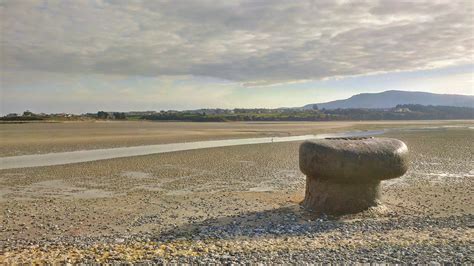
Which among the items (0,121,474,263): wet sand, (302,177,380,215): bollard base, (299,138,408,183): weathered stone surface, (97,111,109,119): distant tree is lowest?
(0,121,474,263): wet sand

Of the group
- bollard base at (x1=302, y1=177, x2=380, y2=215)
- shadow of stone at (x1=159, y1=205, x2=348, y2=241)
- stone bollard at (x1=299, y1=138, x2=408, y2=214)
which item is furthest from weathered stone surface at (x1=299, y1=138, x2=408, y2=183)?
shadow of stone at (x1=159, y1=205, x2=348, y2=241)

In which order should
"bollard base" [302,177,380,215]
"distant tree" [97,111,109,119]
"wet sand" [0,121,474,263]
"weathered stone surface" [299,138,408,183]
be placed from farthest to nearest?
"distant tree" [97,111,109,119], "bollard base" [302,177,380,215], "weathered stone surface" [299,138,408,183], "wet sand" [0,121,474,263]

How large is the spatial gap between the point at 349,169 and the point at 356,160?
10.6 inches

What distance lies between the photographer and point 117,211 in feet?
36.3

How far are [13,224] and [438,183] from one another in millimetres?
14730

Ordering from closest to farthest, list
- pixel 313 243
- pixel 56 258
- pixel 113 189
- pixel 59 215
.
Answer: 1. pixel 56 258
2. pixel 313 243
3. pixel 59 215
4. pixel 113 189

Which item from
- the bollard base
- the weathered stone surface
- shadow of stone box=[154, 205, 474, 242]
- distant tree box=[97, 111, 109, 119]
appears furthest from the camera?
distant tree box=[97, 111, 109, 119]

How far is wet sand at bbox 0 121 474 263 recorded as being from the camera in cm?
664

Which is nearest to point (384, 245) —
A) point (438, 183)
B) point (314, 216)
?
point (314, 216)

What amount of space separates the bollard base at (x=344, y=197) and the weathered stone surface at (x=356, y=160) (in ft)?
0.70

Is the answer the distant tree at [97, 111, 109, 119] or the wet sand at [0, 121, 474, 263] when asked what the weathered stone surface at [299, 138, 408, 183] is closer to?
the wet sand at [0, 121, 474, 263]

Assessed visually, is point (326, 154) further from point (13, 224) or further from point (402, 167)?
point (13, 224)

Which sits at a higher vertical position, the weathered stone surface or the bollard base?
the weathered stone surface

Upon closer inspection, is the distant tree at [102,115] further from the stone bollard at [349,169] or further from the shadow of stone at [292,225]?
the stone bollard at [349,169]
